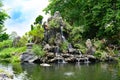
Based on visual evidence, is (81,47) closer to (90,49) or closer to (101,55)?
(90,49)

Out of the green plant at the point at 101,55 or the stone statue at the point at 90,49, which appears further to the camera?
the stone statue at the point at 90,49

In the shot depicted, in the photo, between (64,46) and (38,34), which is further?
(38,34)

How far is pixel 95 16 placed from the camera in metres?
67.9

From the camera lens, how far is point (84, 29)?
69000mm

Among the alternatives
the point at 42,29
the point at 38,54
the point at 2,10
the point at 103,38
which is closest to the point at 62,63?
the point at 38,54

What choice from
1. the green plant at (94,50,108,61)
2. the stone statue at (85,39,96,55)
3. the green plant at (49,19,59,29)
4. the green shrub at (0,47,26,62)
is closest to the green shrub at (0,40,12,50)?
the green shrub at (0,47,26,62)

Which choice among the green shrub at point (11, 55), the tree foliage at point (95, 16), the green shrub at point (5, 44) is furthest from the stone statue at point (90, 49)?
the green shrub at point (5, 44)

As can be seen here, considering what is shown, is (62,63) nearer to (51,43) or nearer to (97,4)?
(51,43)

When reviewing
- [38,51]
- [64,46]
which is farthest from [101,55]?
[38,51]

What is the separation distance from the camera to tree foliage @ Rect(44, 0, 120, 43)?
213 ft

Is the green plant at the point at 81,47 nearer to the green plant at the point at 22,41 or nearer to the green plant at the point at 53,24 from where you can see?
the green plant at the point at 53,24

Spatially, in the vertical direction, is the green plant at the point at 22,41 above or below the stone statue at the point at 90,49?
above

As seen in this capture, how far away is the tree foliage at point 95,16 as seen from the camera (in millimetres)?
64938

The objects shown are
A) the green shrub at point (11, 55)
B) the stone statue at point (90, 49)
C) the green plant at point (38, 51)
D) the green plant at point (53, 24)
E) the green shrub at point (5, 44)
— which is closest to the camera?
the green plant at point (38, 51)
